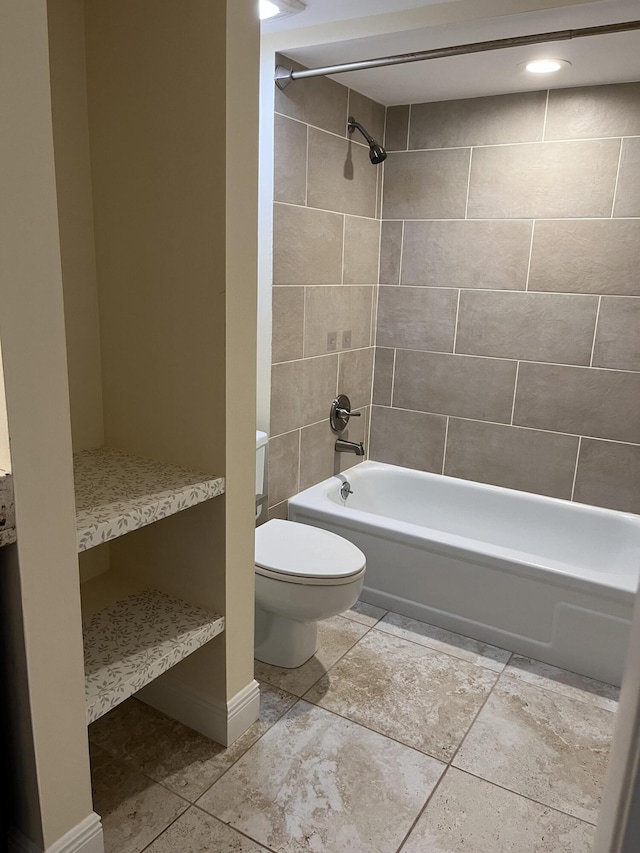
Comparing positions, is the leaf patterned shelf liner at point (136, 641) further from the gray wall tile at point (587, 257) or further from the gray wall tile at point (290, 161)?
the gray wall tile at point (587, 257)

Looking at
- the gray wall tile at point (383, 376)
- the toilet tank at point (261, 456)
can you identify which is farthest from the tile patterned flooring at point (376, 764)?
the gray wall tile at point (383, 376)

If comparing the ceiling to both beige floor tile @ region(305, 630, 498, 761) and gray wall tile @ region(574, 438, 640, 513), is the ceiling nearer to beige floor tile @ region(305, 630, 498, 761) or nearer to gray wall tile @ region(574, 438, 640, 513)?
gray wall tile @ region(574, 438, 640, 513)

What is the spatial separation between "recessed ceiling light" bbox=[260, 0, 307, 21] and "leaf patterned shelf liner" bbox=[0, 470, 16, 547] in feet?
5.64

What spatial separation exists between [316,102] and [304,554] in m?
1.80

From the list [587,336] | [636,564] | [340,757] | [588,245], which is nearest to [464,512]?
[636,564]

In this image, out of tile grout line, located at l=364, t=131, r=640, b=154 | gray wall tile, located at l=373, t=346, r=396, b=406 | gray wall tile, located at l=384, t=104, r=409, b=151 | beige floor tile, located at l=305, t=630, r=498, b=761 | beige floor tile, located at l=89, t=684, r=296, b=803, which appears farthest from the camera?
gray wall tile, located at l=373, t=346, r=396, b=406

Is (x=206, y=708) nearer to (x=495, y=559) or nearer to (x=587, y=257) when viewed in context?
(x=495, y=559)

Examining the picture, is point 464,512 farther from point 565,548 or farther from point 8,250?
point 8,250

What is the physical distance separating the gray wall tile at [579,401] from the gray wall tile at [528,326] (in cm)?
7

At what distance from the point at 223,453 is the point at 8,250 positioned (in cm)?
76

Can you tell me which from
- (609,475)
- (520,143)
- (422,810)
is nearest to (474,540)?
(609,475)

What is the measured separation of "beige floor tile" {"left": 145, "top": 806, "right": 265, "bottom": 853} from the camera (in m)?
1.60

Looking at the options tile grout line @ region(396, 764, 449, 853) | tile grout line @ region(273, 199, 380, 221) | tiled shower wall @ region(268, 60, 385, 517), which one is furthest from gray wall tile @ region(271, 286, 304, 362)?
tile grout line @ region(396, 764, 449, 853)

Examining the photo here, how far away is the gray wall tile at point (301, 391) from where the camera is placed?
2760mm
